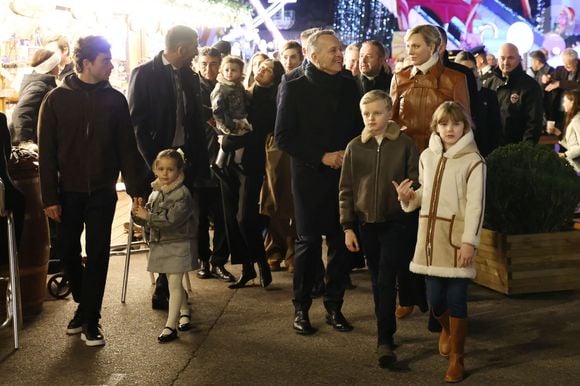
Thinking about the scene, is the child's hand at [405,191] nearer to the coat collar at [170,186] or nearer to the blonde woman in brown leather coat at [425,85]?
the blonde woman in brown leather coat at [425,85]

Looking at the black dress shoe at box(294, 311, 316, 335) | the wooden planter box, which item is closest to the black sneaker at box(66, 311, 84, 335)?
the black dress shoe at box(294, 311, 316, 335)

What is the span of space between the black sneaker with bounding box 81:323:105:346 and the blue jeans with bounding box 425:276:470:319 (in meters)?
2.23

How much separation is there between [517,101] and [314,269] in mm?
4029

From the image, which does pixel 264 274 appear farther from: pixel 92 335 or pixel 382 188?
pixel 382 188

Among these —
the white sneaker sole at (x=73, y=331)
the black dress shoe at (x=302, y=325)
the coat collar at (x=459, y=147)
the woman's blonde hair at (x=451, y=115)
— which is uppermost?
the woman's blonde hair at (x=451, y=115)

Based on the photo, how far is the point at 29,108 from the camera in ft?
27.5

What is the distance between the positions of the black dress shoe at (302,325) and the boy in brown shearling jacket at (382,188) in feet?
2.46

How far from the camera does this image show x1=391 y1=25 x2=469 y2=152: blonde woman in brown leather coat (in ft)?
21.0

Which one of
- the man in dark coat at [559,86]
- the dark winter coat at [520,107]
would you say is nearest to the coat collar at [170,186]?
the dark winter coat at [520,107]

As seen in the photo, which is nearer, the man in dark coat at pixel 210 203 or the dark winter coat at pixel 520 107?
the man in dark coat at pixel 210 203

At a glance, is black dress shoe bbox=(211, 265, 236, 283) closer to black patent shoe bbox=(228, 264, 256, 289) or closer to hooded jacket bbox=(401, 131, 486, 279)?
black patent shoe bbox=(228, 264, 256, 289)

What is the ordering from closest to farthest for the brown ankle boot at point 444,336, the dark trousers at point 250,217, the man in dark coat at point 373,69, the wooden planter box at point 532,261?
the brown ankle boot at point 444,336, the wooden planter box at point 532,261, the man in dark coat at point 373,69, the dark trousers at point 250,217

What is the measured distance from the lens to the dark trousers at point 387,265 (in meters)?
5.70

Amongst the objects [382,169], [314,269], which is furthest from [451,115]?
[314,269]
